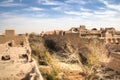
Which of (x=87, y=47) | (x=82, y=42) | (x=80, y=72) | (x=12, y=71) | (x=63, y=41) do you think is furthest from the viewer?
(x=63, y=41)

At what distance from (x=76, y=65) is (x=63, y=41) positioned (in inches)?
407

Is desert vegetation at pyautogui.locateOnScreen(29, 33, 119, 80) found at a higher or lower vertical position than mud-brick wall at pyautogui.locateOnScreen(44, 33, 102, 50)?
lower

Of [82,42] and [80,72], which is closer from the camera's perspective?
[80,72]

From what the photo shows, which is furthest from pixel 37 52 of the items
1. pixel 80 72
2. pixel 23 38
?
pixel 80 72

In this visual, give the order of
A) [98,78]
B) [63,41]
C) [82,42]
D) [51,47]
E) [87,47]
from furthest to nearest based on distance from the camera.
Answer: [51,47]
[63,41]
[82,42]
[87,47]
[98,78]

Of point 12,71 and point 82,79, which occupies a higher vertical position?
point 12,71

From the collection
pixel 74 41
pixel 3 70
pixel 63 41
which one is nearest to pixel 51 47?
pixel 63 41

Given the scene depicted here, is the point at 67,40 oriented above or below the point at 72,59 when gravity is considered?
above

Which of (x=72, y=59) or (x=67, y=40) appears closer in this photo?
(x=72, y=59)

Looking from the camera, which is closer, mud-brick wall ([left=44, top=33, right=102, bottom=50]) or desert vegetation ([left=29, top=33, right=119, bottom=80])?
desert vegetation ([left=29, top=33, right=119, bottom=80])

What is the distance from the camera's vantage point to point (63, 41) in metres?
36.8

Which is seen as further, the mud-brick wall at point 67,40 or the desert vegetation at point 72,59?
the mud-brick wall at point 67,40

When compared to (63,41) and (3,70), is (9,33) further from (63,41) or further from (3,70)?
(3,70)

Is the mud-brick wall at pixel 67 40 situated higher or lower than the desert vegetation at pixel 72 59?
higher
